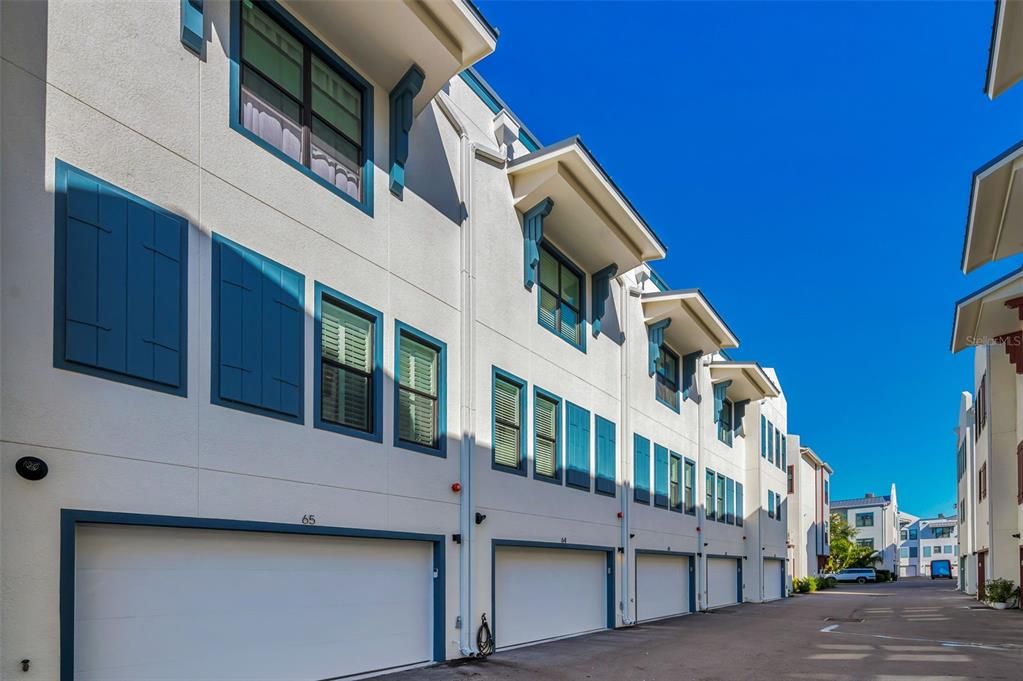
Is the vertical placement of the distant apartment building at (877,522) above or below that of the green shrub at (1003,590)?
below

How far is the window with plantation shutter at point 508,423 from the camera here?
14.3 meters

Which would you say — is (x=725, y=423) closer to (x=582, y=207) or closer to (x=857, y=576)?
(x=582, y=207)

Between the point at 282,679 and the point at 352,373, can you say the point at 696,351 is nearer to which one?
the point at 352,373

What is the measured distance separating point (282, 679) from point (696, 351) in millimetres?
19049

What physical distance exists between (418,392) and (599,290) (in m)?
7.86

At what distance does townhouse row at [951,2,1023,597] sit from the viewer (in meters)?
13.3

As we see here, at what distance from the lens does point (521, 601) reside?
1467 cm

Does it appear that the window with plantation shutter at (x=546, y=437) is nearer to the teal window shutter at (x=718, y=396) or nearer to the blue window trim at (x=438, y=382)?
the blue window trim at (x=438, y=382)

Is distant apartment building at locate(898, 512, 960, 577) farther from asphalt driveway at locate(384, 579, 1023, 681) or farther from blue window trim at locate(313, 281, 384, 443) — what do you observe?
blue window trim at locate(313, 281, 384, 443)

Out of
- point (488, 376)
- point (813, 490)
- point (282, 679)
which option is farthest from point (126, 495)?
point (813, 490)

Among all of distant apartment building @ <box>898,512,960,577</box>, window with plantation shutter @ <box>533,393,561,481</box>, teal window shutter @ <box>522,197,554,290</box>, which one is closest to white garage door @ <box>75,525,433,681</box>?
window with plantation shutter @ <box>533,393,561,481</box>

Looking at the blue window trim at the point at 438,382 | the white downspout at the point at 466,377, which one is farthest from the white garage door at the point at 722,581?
the blue window trim at the point at 438,382

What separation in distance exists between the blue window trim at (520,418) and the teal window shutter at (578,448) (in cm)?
198

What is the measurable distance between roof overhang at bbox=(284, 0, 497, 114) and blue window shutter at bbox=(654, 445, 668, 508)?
13313 millimetres
